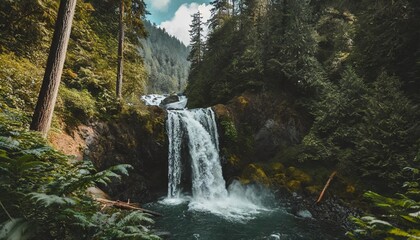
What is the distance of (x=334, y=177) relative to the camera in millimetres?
15773

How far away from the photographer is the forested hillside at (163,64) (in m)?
120

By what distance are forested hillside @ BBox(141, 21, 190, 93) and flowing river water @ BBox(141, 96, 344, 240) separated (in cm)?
7449

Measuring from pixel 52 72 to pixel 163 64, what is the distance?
14715cm

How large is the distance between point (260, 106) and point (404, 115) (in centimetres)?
1055

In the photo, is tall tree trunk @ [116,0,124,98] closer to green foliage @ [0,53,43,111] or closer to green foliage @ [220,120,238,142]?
green foliage @ [0,53,43,111]

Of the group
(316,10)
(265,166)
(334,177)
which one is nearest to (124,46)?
(265,166)

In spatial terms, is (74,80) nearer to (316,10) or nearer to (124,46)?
(124,46)

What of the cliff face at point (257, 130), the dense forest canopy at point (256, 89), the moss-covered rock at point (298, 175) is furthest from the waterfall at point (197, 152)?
the moss-covered rock at point (298, 175)

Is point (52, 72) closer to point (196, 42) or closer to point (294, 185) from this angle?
point (294, 185)

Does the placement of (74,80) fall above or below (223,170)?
above

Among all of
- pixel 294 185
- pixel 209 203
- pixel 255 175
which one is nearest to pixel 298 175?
pixel 294 185

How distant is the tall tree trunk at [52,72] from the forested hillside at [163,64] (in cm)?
8483

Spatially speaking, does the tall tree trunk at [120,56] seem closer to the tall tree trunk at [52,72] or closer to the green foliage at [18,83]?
the green foliage at [18,83]

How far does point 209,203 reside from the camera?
51.0ft
